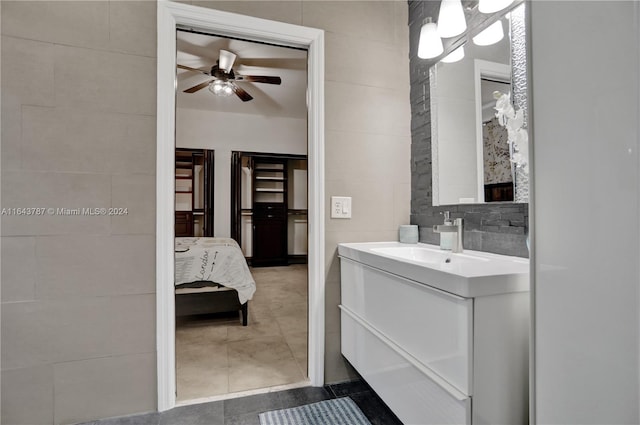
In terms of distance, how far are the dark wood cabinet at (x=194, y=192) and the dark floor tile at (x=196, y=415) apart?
155 inches

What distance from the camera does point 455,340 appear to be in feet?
3.14

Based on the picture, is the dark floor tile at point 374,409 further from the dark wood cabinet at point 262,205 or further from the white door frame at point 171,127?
the dark wood cabinet at point 262,205

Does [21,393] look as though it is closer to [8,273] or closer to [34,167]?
[8,273]

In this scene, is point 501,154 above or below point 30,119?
below

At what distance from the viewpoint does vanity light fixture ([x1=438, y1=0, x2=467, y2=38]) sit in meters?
1.59

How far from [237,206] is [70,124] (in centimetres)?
408

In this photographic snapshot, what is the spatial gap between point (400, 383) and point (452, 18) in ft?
5.71

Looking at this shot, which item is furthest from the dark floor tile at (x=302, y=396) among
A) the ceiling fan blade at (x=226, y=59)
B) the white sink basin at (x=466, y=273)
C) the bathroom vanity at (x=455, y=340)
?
the ceiling fan blade at (x=226, y=59)

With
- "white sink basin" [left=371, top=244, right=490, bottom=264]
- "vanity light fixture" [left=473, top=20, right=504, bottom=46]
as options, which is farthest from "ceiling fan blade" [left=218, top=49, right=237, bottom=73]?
"white sink basin" [left=371, top=244, right=490, bottom=264]

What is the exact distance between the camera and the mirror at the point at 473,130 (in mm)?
1375

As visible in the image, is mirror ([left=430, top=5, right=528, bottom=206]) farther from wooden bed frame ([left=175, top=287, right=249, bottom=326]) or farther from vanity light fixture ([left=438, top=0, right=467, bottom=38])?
wooden bed frame ([left=175, top=287, right=249, bottom=326])

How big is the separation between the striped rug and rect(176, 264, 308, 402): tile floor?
0.28 meters

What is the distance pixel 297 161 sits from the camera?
20.2ft

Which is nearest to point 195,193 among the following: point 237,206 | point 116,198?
point 237,206
